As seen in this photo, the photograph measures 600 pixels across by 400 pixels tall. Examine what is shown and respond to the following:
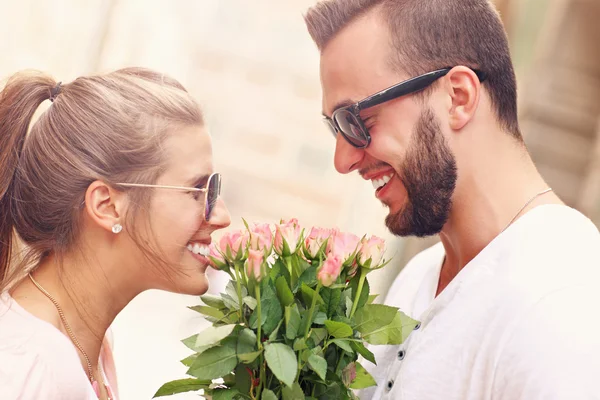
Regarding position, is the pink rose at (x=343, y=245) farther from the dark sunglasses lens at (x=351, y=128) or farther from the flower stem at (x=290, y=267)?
the dark sunglasses lens at (x=351, y=128)

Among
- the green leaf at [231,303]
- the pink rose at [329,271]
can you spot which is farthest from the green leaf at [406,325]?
the green leaf at [231,303]

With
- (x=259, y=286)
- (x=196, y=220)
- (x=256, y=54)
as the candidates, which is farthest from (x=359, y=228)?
(x=259, y=286)

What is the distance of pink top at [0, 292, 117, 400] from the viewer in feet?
4.38

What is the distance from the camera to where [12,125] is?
1.54 m

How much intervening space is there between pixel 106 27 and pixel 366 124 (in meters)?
1.23

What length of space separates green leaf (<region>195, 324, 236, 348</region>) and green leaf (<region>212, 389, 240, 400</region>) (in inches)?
3.7

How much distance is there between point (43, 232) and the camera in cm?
159

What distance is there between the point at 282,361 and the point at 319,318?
12 cm

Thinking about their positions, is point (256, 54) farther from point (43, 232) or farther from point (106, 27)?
point (43, 232)

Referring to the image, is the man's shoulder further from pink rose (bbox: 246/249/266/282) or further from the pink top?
the pink top

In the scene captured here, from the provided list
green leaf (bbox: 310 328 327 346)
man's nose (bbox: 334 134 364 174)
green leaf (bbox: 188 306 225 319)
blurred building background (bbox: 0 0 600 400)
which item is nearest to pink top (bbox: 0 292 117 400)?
green leaf (bbox: 188 306 225 319)

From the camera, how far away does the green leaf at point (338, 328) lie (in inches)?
49.6

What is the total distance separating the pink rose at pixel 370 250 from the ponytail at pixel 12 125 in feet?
2.59

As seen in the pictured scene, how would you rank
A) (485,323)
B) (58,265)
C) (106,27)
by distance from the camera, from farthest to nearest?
(106,27) < (58,265) < (485,323)
